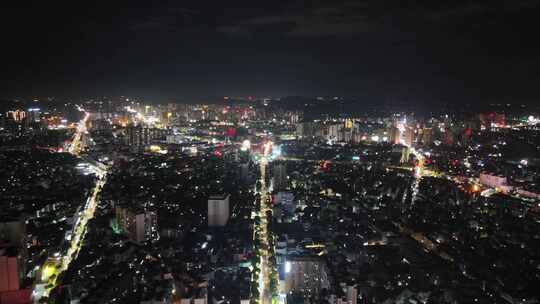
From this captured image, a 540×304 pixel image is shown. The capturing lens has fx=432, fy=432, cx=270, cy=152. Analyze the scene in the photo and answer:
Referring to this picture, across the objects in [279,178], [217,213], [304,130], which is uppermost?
[304,130]

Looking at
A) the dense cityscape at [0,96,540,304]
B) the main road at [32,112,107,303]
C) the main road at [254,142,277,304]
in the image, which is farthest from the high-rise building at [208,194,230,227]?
the main road at [32,112,107,303]

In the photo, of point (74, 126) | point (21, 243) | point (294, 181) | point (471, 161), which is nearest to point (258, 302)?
point (21, 243)

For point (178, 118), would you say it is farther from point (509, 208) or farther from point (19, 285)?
point (19, 285)

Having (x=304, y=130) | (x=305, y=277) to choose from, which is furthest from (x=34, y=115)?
(x=305, y=277)

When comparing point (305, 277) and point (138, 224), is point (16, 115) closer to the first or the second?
point (138, 224)

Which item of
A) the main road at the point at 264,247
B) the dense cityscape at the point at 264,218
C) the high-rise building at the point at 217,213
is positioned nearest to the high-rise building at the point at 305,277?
the dense cityscape at the point at 264,218
